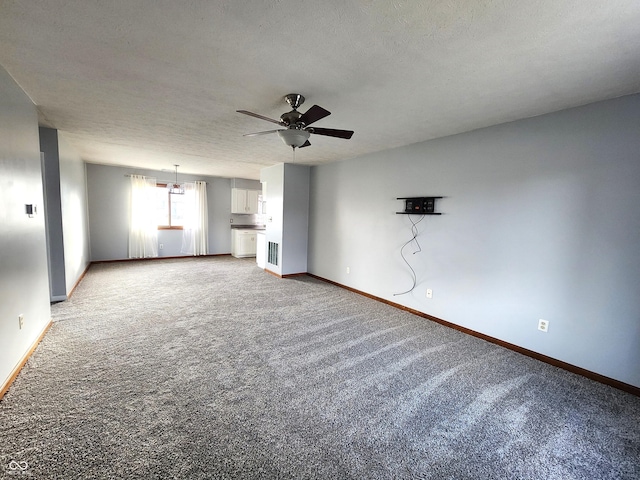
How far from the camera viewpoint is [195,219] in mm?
7328

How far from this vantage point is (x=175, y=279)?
17.0 ft

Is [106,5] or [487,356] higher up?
[106,5]

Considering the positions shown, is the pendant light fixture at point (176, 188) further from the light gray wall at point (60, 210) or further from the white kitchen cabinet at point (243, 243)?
the light gray wall at point (60, 210)

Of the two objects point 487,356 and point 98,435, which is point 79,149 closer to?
point 98,435

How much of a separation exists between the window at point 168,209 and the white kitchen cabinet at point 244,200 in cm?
132

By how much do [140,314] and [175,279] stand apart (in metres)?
1.78

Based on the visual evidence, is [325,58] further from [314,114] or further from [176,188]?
[176,188]

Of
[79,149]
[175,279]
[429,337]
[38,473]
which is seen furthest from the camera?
[175,279]

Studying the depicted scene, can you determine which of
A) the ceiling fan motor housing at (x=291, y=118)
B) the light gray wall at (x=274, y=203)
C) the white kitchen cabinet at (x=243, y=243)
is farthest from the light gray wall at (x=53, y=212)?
the white kitchen cabinet at (x=243, y=243)

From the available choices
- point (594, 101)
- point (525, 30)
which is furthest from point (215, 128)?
point (594, 101)

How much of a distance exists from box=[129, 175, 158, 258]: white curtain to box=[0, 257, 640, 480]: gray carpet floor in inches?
146

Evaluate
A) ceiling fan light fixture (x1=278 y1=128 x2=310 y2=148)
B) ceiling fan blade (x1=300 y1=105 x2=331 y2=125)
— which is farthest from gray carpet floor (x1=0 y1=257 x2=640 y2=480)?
ceiling fan blade (x1=300 y1=105 x2=331 y2=125)

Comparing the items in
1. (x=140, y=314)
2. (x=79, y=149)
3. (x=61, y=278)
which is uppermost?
(x=79, y=149)

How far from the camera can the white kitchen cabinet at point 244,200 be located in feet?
25.6
